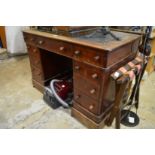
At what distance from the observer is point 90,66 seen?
124 cm

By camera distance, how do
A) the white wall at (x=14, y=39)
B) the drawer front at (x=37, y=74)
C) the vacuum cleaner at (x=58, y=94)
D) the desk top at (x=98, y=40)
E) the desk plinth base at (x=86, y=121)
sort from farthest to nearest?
the white wall at (x=14, y=39) → the drawer front at (x=37, y=74) → the vacuum cleaner at (x=58, y=94) → the desk plinth base at (x=86, y=121) → the desk top at (x=98, y=40)

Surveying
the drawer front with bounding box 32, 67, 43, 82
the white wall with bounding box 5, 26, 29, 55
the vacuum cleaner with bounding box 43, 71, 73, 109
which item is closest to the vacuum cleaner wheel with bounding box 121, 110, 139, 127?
the vacuum cleaner with bounding box 43, 71, 73, 109

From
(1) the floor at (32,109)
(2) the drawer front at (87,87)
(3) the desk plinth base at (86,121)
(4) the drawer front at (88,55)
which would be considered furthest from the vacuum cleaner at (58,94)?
(4) the drawer front at (88,55)

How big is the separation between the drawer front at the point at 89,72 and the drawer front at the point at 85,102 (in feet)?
0.69

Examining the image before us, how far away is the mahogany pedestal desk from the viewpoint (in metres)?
1.17

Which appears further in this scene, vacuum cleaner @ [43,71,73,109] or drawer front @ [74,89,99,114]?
vacuum cleaner @ [43,71,73,109]

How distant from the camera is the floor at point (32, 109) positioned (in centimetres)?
160

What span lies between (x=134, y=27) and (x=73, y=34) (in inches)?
33.6

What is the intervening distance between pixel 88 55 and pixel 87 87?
0.31 metres

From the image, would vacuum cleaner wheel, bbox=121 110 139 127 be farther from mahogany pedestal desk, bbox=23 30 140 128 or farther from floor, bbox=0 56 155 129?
mahogany pedestal desk, bbox=23 30 140 128

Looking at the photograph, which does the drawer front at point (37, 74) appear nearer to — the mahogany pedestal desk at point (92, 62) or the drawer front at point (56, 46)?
the mahogany pedestal desk at point (92, 62)

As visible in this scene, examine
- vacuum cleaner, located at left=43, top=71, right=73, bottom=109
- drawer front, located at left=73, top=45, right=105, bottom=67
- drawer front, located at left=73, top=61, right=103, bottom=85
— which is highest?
drawer front, located at left=73, top=45, right=105, bottom=67

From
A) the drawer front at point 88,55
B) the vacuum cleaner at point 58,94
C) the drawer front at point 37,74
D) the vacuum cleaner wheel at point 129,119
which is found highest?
the drawer front at point 88,55
